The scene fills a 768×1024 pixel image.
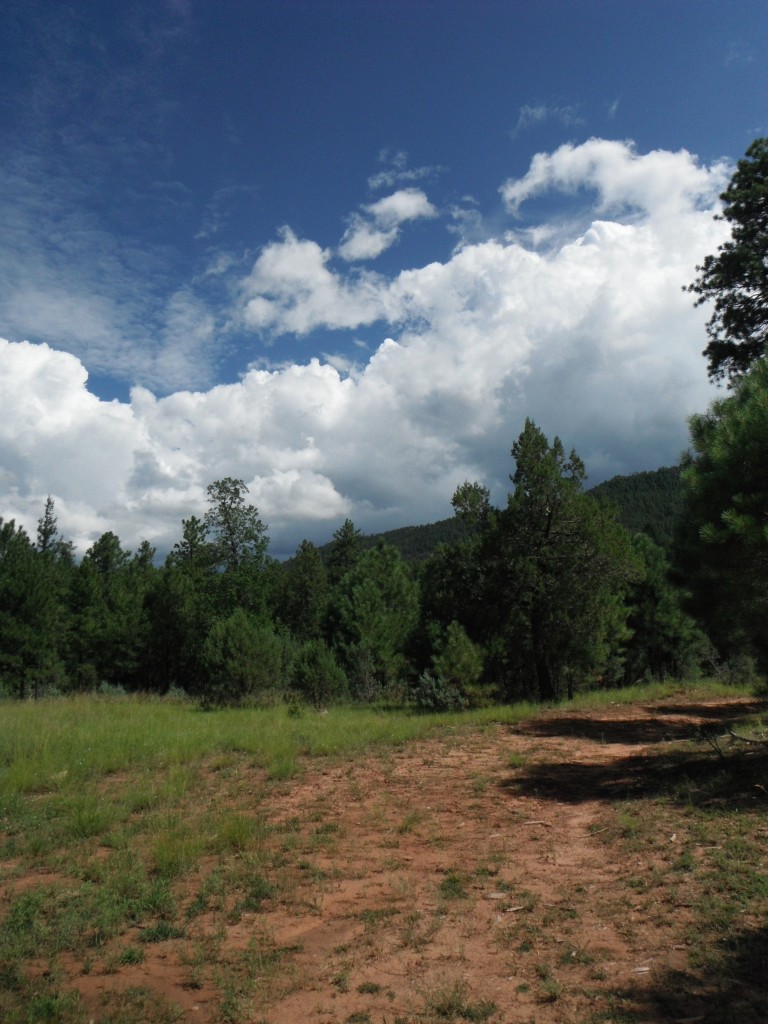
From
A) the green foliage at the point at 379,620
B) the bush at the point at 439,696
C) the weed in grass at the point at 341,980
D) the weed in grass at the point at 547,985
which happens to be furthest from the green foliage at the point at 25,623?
the weed in grass at the point at 547,985

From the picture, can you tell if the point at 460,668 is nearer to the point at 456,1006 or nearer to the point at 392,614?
the point at 392,614

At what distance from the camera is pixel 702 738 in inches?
458

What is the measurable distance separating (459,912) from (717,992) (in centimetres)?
190

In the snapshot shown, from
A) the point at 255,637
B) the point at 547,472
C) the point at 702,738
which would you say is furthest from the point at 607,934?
the point at 255,637

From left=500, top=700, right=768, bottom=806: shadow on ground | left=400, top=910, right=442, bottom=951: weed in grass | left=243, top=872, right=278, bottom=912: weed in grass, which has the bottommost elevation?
left=500, top=700, right=768, bottom=806: shadow on ground

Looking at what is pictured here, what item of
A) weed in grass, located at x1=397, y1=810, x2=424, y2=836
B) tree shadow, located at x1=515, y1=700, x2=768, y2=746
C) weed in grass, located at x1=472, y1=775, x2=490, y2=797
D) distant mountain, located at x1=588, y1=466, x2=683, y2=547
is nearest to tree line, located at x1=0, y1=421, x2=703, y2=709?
tree shadow, located at x1=515, y1=700, x2=768, y2=746

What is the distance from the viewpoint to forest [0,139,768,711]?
9.37 meters

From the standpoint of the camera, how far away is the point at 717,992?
11.7 feet

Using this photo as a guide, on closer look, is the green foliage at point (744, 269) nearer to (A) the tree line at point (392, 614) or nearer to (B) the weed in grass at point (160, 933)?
(A) the tree line at point (392, 614)

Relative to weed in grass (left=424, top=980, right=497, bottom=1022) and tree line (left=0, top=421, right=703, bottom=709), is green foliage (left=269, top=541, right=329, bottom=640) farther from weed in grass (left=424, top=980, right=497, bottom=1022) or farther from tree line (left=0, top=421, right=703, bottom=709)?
weed in grass (left=424, top=980, right=497, bottom=1022)

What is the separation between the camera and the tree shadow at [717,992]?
338cm

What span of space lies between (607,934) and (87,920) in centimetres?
384

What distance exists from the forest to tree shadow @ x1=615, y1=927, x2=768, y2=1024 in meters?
4.96

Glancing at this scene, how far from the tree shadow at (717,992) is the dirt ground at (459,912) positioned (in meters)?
0.02
